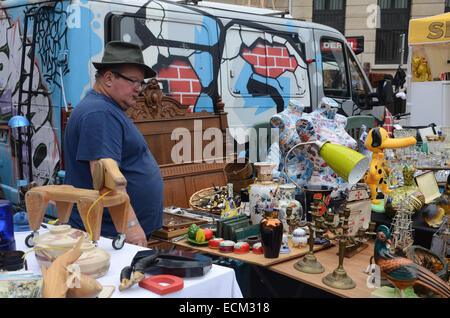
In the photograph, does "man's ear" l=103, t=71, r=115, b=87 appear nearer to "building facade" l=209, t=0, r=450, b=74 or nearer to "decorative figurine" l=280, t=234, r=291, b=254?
"decorative figurine" l=280, t=234, r=291, b=254

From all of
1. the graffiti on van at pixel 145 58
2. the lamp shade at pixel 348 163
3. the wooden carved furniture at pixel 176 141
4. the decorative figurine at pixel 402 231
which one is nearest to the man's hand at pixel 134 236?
the lamp shade at pixel 348 163

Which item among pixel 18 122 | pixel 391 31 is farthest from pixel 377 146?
pixel 391 31

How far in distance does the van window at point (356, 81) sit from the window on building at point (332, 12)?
42.2 ft

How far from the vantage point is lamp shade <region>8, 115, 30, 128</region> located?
399 cm

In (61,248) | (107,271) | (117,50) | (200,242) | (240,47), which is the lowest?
(200,242)

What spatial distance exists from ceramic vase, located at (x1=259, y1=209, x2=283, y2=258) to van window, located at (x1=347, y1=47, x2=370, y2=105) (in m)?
5.14

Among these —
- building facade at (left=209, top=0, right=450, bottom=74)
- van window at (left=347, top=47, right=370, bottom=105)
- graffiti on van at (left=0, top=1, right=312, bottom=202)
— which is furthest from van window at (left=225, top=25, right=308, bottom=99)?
building facade at (left=209, top=0, right=450, bottom=74)

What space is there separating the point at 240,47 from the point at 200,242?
3.35 meters

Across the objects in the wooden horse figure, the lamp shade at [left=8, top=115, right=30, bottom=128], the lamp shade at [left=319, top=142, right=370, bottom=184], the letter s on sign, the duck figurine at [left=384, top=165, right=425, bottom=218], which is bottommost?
the duck figurine at [left=384, top=165, right=425, bottom=218]

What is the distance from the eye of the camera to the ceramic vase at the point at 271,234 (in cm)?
225

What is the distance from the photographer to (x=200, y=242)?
2570 mm

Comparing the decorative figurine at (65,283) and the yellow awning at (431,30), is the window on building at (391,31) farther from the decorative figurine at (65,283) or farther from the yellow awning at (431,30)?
the decorative figurine at (65,283)
